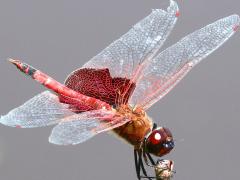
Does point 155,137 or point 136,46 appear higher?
point 136,46

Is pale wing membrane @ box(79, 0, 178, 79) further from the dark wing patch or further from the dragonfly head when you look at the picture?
the dragonfly head

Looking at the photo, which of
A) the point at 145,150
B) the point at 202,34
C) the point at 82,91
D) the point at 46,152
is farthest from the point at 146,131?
the point at 46,152

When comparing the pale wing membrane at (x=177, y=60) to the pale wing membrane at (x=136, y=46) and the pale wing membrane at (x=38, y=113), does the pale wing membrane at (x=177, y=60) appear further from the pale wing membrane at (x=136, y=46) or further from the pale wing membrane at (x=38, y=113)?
the pale wing membrane at (x=38, y=113)

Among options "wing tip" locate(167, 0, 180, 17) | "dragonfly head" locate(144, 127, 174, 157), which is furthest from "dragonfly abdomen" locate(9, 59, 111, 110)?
"wing tip" locate(167, 0, 180, 17)

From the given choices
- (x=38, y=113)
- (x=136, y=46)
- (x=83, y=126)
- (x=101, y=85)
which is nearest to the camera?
(x=83, y=126)

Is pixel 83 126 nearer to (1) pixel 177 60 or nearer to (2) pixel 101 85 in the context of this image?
(2) pixel 101 85

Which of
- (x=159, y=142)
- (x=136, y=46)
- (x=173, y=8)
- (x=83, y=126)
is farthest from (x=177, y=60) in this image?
(x=83, y=126)

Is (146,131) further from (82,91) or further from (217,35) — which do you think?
(217,35)
